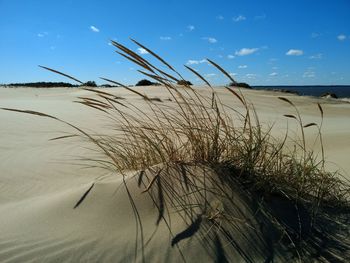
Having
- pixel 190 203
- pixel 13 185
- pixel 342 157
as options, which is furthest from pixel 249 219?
pixel 342 157

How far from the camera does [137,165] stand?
2.19 m

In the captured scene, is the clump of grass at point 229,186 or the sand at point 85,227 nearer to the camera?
the sand at point 85,227

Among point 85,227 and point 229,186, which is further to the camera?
point 229,186

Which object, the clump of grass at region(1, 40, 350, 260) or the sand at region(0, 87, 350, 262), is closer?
the sand at region(0, 87, 350, 262)

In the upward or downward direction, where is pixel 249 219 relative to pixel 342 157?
upward

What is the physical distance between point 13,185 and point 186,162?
1264mm

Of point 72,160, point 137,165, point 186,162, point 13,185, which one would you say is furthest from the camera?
point 72,160

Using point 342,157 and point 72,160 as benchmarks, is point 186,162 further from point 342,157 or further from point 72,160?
point 342,157

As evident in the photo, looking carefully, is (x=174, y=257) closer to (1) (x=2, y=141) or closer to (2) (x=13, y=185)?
(2) (x=13, y=185)

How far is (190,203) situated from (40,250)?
2.39ft

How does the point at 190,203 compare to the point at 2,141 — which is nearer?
the point at 190,203

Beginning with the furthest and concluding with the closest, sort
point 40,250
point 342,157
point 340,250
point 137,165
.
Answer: point 342,157, point 137,165, point 340,250, point 40,250

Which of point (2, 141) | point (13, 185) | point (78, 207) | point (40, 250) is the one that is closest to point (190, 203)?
point (78, 207)

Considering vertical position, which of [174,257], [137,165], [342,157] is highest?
[137,165]
